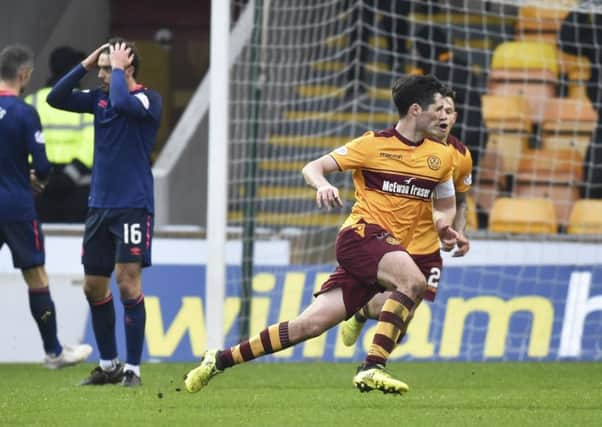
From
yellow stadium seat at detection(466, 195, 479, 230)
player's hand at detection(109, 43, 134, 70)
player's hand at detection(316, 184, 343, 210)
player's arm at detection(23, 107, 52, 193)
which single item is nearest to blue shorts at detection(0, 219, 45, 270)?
player's arm at detection(23, 107, 52, 193)

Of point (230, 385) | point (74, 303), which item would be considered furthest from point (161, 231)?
point (230, 385)

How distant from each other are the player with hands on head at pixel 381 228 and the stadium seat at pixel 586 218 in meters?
4.99

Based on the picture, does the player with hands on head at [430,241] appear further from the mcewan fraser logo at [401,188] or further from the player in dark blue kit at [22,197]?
the player in dark blue kit at [22,197]

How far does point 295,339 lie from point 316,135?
21.6 ft

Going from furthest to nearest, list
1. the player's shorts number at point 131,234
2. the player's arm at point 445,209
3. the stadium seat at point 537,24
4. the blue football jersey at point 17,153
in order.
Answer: the stadium seat at point 537,24 → the blue football jersey at point 17,153 → the player's shorts number at point 131,234 → the player's arm at point 445,209

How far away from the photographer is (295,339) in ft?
23.6

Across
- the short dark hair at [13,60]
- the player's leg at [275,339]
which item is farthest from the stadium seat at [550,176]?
the player's leg at [275,339]

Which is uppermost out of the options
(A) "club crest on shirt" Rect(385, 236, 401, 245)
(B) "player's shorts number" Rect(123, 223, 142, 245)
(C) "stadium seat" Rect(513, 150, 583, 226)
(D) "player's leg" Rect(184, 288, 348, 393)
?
(A) "club crest on shirt" Rect(385, 236, 401, 245)

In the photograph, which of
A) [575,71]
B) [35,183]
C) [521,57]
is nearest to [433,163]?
[35,183]

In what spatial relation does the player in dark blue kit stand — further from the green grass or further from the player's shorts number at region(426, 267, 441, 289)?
the player's shorts number at region(426, 267, 441, 289)

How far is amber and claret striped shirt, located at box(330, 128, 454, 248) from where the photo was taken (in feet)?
24.7

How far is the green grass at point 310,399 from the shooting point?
262 inches

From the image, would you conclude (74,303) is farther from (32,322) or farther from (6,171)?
(6,171)

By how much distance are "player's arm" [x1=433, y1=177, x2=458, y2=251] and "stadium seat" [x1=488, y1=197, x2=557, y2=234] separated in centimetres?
483
